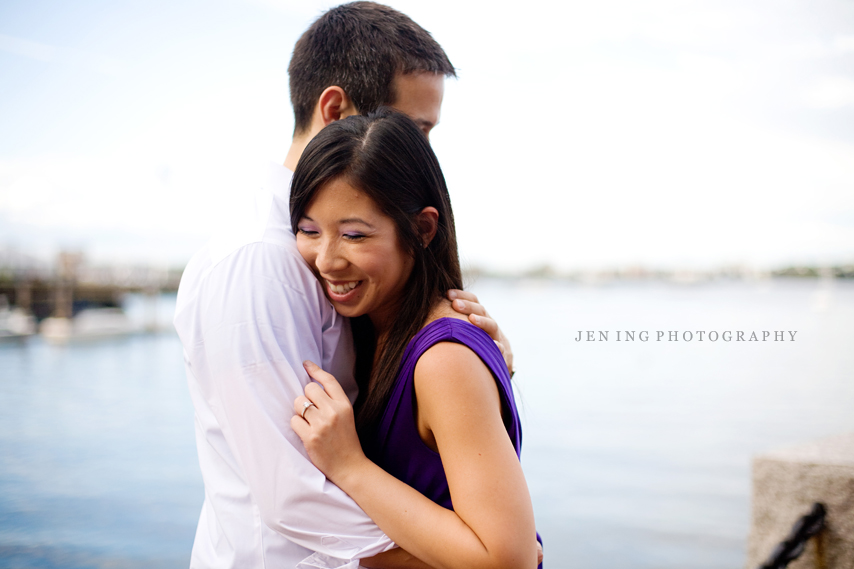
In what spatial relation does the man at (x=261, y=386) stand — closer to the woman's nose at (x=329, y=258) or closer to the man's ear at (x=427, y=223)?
the woman's nose at (x=329, y=258)

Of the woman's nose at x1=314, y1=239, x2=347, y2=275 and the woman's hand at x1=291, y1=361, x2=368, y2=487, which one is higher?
the woman's nose at x1=314, y1=239, x2=347, y2=275

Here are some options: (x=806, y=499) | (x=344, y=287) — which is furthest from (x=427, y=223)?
(x=806, y=499)

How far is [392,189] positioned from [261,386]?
0.50 m

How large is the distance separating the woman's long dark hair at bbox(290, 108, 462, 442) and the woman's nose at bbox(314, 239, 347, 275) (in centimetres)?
11

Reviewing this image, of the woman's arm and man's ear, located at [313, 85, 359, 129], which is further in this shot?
man's ear, located at [313, 85, 359, 129]

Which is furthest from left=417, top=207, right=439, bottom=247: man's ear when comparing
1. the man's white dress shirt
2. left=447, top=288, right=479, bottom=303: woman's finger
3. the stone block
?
the stone block

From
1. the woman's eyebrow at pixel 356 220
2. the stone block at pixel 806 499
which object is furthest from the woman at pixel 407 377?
the stone block at pixel 806 499

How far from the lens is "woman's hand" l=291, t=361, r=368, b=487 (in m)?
1.33

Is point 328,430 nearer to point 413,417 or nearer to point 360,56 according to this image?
point 413,417

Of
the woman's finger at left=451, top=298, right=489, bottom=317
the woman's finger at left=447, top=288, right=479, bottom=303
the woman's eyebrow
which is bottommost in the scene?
the woman's finger at left=451, top=298, right=489, bottom=317

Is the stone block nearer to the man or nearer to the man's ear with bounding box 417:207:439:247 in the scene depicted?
the man

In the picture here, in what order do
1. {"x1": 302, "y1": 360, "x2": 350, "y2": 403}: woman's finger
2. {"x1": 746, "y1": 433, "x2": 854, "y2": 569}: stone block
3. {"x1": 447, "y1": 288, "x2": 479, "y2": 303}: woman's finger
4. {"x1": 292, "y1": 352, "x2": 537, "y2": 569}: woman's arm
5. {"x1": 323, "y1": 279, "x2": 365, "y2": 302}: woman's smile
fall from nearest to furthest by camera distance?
{"x1": 292, "y1": 352, "x2": 537, "y2": 569}: woman's arm < {"x1": 302, "y1": 360, "x2": 350, "y2": 403}: woman's finger < {"x1": 323, "y1": 279, "x2": 365, "y2": 302}: woman's smile < {"x1": 447, "y1": 288, "x2": 479, "y2": 303}: woman's finger < {"x1": 746, "y1": 433, "x2": 854, "y2": 569}: stone block

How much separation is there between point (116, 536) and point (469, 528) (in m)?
8.35

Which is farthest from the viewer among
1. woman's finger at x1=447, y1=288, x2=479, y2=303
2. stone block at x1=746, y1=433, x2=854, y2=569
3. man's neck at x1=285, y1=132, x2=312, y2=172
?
stone block at x1=746, y1=433, x2=854, y2=569
